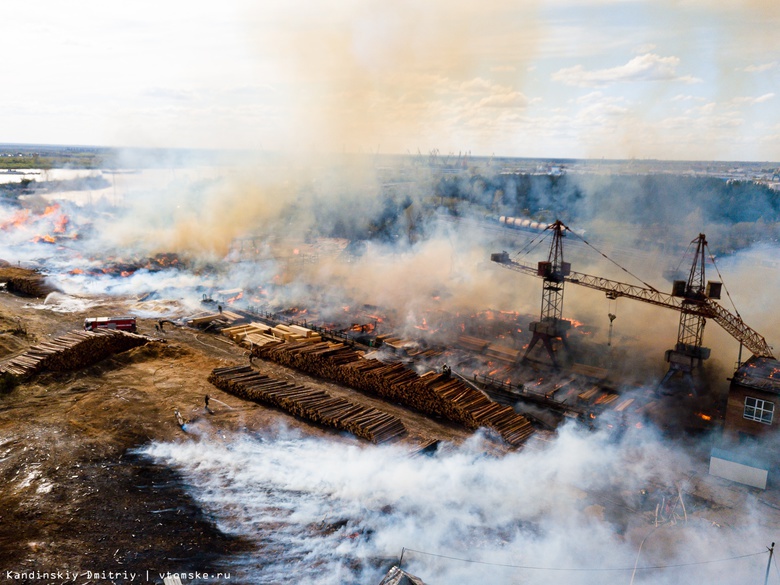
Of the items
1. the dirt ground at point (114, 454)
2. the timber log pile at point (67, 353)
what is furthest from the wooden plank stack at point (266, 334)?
the timber log pile at point (67, 353)

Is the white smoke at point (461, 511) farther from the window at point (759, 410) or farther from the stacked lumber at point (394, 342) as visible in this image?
the stacked lumber at point (394, 342)

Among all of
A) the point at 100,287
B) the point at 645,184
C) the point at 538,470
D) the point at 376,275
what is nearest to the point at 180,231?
the point at 100,287

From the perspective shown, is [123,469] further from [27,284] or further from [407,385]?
[27,284]

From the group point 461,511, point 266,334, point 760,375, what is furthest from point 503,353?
point 461,511

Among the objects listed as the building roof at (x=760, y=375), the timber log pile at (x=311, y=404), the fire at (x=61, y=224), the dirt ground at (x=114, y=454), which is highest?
the fire at (x=61, y=224)

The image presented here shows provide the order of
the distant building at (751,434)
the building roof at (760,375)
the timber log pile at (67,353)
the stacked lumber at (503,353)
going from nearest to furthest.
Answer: the distant building at (751,434), the building roof at (760,375), the timber log pile at (67,353), the stacked lumber at (503,353)

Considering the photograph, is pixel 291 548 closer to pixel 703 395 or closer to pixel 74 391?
pixel 74 391
